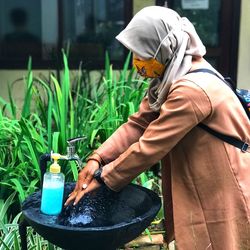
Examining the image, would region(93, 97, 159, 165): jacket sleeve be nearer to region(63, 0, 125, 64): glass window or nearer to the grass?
the grass

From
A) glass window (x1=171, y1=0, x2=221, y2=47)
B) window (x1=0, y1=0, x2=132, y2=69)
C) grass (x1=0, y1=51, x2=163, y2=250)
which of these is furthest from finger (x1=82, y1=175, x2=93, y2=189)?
glass window (x1=171, y1=0, x2=221, y2=47)

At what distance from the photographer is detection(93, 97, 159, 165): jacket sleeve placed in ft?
8.55

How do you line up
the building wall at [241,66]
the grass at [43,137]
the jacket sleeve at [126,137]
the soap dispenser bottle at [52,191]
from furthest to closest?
the building wall at [241,66], the grass at [43,137], the jacket sleeve at [126,137], the soap dispenser bottle at [52,191]

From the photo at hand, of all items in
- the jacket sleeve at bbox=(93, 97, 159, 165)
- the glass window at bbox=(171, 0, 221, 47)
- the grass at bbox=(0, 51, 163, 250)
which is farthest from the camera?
the glass window at bbox=(171, 0, 221, 47)

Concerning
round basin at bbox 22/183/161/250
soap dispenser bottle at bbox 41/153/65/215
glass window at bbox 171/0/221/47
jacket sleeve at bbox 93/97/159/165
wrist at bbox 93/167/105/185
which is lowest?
round basin at bbox 22/183/161/250

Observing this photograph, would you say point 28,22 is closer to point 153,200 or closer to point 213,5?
point 213,5

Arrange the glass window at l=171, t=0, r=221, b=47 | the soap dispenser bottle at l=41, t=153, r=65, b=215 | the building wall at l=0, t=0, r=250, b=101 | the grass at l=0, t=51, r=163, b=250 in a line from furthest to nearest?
the glass window at l=171, t=0, r=221, b=47 < the building wall at l=0, t=0, r=250, b=101 < the grass at l=0, t=51, r=163, b=250 < the soap dispenser bottle at l=41, t=153, r=65, b=215

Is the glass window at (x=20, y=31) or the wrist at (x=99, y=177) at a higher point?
the glass window at (x=20, y=31)

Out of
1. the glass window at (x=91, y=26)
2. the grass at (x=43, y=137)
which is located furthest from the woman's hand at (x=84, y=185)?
the glass window at (x=91, y=26)

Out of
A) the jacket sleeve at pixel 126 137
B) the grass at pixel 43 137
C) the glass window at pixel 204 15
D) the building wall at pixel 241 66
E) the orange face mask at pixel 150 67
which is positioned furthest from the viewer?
the glass window at pixel 204 15

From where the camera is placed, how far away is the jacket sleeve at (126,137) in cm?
261

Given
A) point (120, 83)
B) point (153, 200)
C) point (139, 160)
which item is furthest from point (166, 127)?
point (120, 83)

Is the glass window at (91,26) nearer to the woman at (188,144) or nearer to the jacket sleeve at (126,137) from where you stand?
the jacket sleeve at (126,137)

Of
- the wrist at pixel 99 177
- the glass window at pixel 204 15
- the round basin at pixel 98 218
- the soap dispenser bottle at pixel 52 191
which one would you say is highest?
the glass window at pixel 204 15
